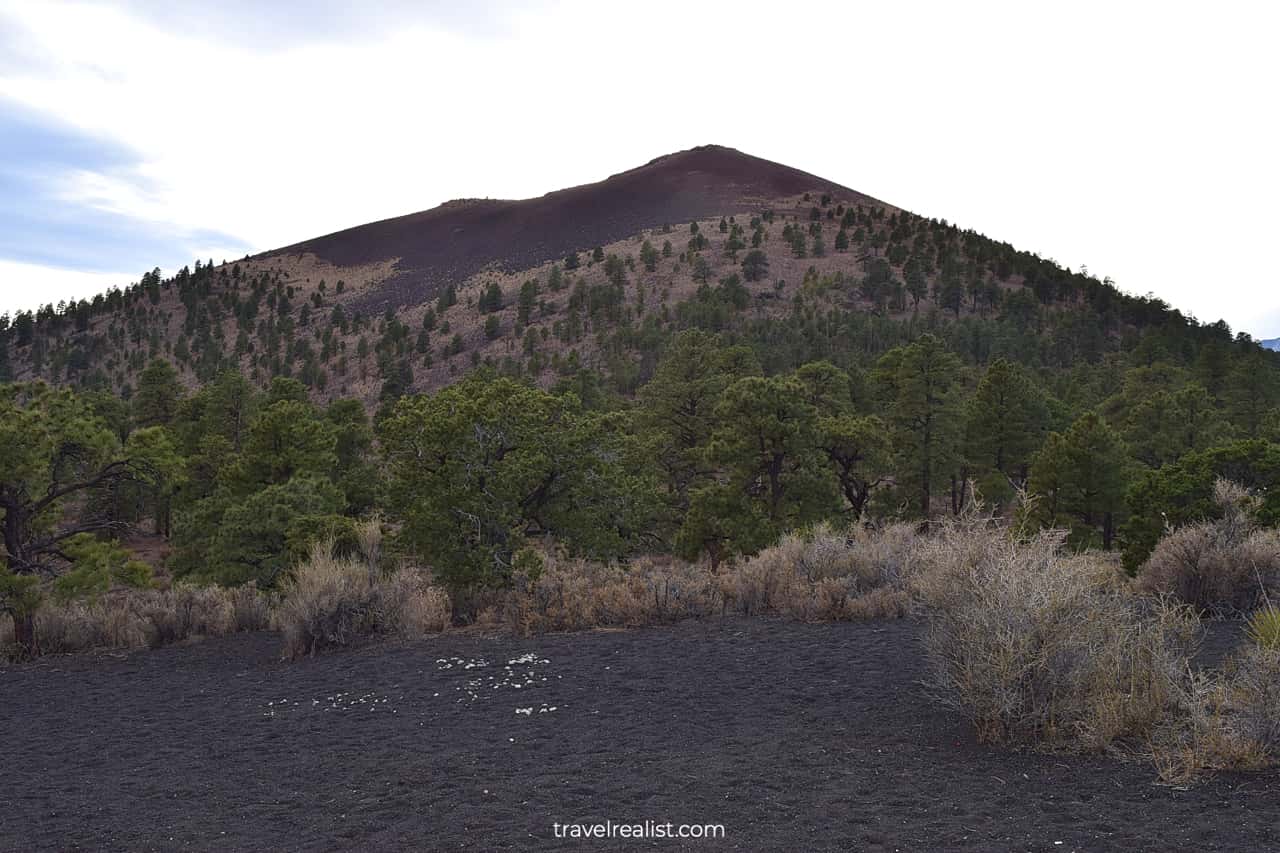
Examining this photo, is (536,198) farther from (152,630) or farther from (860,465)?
(152,630)

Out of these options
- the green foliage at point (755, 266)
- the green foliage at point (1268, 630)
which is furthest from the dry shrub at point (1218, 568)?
the green foliage at point (755, 266)

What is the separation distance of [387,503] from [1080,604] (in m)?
9.68

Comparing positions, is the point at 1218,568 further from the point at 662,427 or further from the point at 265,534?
the point at 662,427

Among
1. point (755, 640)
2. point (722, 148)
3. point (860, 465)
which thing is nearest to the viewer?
point (755, 640)

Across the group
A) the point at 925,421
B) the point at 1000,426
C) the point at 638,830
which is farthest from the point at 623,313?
the point at 638,830

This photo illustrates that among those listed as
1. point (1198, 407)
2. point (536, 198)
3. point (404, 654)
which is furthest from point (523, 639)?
point (536, 198)

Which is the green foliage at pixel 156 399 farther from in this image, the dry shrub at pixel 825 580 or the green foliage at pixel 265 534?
the dry shrub at pixel 825 580

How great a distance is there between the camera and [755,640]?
378 inches

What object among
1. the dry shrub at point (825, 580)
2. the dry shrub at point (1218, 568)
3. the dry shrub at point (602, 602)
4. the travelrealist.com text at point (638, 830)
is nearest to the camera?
the travelrealist.com text at point (638, 830)

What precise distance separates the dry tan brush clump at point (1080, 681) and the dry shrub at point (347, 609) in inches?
274

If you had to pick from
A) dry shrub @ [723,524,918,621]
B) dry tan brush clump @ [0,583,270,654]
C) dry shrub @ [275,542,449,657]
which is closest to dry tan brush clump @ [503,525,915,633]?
dry shrub @ [723,524,918,621]

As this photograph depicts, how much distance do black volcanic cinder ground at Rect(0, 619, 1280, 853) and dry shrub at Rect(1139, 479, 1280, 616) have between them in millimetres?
3272

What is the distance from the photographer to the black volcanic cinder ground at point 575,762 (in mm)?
4832

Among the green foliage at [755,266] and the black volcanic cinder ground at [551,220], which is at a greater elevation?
the black volcanic cinder ground at [551,220]
